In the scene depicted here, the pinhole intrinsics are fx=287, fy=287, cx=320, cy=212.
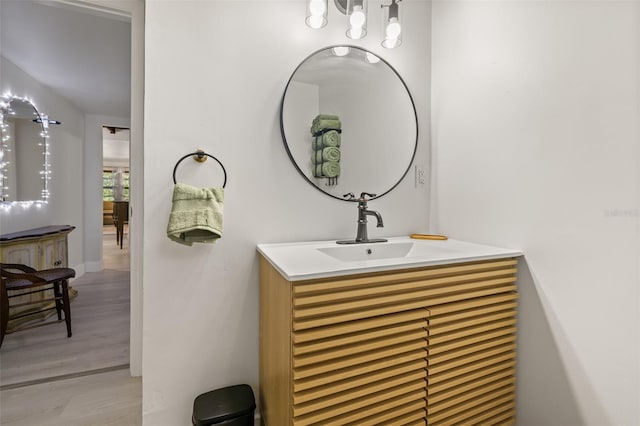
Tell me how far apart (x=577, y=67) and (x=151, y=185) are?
5.93 ft

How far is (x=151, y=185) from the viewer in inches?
50.0

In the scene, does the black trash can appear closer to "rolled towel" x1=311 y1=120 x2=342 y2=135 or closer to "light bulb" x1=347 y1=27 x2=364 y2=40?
"rolled towel" x1=311 y1=120 x2=342 y2=135

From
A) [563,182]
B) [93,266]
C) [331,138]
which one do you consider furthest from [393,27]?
[93,266]

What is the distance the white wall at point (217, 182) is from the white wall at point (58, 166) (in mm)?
2378

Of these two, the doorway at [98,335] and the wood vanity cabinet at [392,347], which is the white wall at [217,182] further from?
the doorway at [98,335]

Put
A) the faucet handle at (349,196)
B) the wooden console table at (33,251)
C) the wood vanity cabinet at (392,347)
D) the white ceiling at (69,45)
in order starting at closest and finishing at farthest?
the wood vanity cabinet at (392,347) → the faucet handle at (349,196) → the white ceiling at (69,45) → the wooden console table at (33,251)

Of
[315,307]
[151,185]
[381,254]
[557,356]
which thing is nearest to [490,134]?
[381,254]

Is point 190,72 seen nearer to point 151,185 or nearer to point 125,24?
point 151,185

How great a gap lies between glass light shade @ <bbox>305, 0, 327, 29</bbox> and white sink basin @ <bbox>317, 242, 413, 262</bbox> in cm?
111

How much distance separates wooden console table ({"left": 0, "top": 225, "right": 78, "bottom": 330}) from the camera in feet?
7.84

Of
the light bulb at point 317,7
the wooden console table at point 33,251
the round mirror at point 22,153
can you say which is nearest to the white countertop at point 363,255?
the light bulb at point 317,7

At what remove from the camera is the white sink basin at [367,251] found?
139cm

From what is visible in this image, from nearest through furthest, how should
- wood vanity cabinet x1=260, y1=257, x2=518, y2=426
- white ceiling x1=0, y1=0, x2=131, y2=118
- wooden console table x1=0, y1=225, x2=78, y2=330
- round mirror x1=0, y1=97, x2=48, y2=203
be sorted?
wood vanity cabinet x1=260, y1=257, x2=518, y2=426, white ceiling x1=0, y1=0, x2=131, y2=118, wooden console table x1=0, y1=225, x2=78, y2=330, round mirror x1=0, y1=97, x2=48, y2=203

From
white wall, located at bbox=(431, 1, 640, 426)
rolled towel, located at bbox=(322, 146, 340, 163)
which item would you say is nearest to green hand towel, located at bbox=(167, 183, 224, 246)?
rolled towel, located at bbox=(322, 146, 340, 163)
